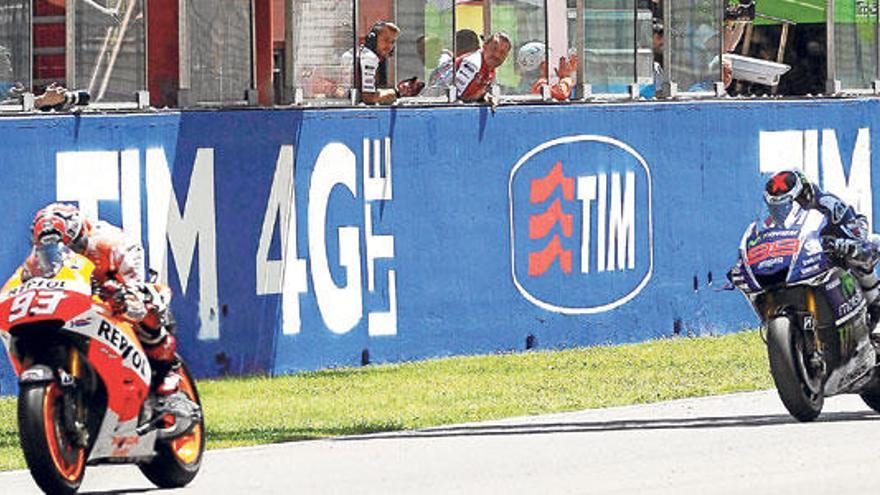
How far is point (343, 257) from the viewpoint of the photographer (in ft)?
59.6

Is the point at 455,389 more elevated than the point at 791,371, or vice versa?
the point at 791,371

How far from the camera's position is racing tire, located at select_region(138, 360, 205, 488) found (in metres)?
11.8

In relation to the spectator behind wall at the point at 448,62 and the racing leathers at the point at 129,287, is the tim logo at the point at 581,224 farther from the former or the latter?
the racing leathers at the point at 129,287

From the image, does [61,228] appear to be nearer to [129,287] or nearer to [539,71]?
[129,287]

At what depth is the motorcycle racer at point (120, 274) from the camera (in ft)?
37.1

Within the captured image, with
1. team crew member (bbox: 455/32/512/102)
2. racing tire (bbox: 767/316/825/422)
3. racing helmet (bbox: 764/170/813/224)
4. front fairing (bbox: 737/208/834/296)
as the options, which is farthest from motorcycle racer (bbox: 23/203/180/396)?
team crew member (bbox: 455/32/512/102)

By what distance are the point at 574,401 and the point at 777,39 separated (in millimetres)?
7575

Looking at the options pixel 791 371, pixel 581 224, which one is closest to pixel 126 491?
pixel 791 371

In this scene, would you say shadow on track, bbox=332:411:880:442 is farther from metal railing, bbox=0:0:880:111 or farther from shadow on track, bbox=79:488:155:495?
metal railing, bbox=0:0:880:111

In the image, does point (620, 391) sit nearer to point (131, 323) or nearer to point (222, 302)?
point (222, 302)

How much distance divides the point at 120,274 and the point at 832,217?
16.1 feet

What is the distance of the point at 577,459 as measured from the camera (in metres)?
12.8

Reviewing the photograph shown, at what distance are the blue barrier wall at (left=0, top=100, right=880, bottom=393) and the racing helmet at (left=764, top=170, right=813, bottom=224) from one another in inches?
167

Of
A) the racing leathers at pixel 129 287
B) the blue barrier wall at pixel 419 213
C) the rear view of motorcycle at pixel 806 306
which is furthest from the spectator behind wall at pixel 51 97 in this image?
the racing leathers at pixel 129 287
